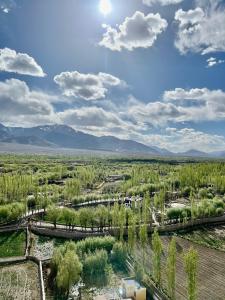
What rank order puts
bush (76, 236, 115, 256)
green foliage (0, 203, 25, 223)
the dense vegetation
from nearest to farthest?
the dense vegetation → bush (76, 236, 115, 256) → green foliage (0, 203, 25, 223)

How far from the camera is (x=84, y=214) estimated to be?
57.6 meters

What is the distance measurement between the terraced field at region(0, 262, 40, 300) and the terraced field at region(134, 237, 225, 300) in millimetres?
13512

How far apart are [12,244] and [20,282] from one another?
48.8ft

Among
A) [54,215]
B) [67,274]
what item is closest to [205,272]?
[67,274]

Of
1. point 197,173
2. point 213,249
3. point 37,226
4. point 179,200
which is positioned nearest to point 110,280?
point 213,249

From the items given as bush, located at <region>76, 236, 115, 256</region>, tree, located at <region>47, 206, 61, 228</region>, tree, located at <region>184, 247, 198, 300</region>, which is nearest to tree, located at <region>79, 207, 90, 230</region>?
tree, located at <region>47, 206, 61, 228</region>

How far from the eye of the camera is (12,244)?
49.3m

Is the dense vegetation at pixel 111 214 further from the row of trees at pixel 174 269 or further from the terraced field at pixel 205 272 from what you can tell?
the terraced field at pixel 205 272

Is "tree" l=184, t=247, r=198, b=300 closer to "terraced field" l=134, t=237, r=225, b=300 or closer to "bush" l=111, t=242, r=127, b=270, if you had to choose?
"terraced field" l=134, t=237, r=225, b=300

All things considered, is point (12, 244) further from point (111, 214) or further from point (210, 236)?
point (210, 236)

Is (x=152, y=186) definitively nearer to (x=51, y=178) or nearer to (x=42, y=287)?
(x=51, y=178)

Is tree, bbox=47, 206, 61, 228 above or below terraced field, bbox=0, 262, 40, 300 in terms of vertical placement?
above

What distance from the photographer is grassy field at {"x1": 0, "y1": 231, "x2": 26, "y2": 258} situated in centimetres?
4572

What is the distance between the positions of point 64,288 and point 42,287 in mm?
2210
